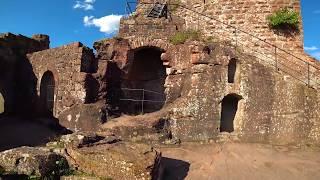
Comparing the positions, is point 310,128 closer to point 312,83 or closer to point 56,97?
point 312,83

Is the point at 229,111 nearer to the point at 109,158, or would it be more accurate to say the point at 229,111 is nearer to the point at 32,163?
the point at 109,158

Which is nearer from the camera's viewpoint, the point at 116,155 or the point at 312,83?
the point at 116,155

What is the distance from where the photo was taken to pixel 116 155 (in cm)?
943

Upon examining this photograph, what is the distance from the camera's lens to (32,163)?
358 inches

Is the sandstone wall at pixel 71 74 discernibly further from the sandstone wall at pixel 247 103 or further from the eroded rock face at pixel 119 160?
the eroded rock face at pixel 119 160

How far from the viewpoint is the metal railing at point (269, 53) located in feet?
46.6

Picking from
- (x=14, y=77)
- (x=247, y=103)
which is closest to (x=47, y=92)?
(x=14, y=77)

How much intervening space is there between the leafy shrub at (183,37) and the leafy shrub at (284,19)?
2.90 m

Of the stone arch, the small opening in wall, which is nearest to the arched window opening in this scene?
the small opening in wall

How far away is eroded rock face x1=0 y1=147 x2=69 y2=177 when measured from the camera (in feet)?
29.7

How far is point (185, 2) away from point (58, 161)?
9.46m

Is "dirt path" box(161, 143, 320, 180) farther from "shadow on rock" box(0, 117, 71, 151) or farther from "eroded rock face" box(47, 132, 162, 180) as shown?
"shadow on rock" box(0, 117, 71, 151)

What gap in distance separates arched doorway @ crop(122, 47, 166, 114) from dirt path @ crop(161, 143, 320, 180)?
12.2 feet

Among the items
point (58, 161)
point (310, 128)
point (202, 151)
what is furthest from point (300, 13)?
point (58, 161)
